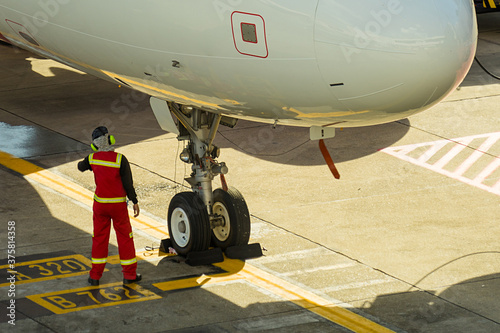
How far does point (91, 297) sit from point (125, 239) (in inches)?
31.5

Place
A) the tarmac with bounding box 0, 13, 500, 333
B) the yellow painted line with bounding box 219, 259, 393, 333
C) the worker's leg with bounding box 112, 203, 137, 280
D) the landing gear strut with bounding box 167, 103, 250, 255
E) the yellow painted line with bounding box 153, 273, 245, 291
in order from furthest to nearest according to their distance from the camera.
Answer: the landing gear strut with bounding box 167, 103, 250, 255, the yellow painted line with bounding box 153, 273, 245, 291, the worker's leg with bounding box 112, 203, 137, 280, the tarmac with bounding box 0, 13, 500, 333, the yellow painted line with bounding box 219, 259, 393, 333

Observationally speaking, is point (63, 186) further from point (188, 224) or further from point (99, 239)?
point (99, 239)

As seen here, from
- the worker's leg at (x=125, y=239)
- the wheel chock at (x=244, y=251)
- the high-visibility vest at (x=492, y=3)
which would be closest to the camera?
the worker's leg at (x=125, y=239)

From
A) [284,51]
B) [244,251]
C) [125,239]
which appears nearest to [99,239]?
[125,239]

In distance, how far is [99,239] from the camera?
10672 mm

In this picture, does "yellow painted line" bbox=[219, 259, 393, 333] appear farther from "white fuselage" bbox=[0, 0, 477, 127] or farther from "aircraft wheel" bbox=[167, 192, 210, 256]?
"white fuselage" bbox=[0, 0, 477, 127]

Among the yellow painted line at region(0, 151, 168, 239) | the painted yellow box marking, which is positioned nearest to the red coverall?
the painted yellow box marking

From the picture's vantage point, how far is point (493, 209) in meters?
13.4

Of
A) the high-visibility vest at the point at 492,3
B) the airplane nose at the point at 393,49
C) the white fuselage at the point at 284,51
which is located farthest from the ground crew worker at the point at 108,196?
the high-visibility vest at the point at 492,3

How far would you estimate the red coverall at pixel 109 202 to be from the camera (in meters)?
10.5

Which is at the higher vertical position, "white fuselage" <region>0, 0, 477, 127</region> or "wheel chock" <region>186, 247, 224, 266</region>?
"white fuselage" <region>0, 0, 477, 127</region>

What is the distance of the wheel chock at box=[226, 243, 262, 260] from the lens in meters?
11.6

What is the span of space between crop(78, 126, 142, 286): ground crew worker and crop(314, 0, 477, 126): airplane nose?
3314 mm

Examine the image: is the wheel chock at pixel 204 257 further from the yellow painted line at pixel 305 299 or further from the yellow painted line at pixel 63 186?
the yellow painted line at pixel 63 186
